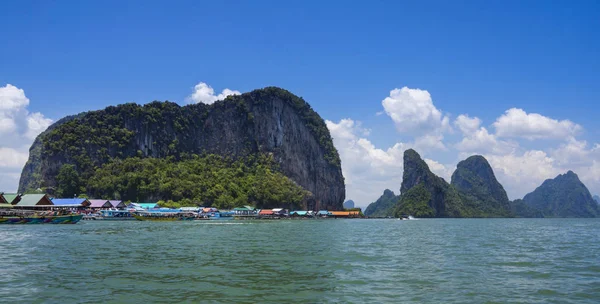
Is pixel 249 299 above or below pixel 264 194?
below

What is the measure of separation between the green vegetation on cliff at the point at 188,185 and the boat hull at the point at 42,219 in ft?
240

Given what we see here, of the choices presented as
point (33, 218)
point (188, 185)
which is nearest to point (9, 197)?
point (33, 218)

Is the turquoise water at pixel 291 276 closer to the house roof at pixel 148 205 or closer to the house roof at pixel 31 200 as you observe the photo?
the house roof at pixel 31 200

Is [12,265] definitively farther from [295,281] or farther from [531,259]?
[531,259]

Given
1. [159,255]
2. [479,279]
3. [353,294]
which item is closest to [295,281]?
[353,294]

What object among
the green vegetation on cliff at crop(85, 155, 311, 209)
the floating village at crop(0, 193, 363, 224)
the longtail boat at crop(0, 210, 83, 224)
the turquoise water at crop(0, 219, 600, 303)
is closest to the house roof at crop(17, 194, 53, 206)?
the floating village at crop(0, 193, 363, 224)

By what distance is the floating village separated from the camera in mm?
84188

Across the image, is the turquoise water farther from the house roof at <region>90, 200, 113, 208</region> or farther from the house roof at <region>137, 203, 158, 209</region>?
the house roof at <region>137, 203, 158, 209</region>

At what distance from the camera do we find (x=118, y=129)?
7151 inches

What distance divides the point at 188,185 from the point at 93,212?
153 ft

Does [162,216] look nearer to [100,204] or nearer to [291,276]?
[100,204]

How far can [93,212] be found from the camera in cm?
12456

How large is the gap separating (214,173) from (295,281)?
17062 cm

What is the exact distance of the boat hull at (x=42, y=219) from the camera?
254 feet
